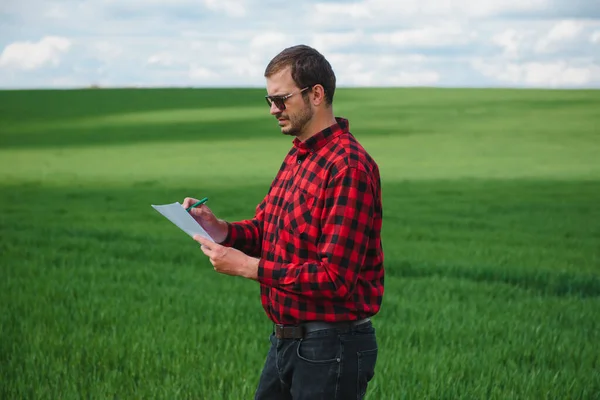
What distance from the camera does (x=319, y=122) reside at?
3486 mm

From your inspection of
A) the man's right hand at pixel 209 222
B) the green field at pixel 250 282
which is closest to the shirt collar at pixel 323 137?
the man's right hand at pixel 209 222

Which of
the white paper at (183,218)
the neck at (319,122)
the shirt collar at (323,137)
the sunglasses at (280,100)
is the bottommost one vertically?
the white paper at (183,218)

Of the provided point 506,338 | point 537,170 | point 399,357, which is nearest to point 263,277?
point 399,357

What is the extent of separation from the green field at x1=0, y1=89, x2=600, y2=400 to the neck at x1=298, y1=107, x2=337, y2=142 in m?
2.66

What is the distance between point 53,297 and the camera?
8.92 meters

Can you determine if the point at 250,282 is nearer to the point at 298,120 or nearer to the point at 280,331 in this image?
the point at 280,331

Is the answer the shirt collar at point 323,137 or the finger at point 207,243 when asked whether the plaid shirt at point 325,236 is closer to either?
the shirt collar at point 323,137

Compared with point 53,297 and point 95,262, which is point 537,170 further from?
point 53,297

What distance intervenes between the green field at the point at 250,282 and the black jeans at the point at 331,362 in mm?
2271

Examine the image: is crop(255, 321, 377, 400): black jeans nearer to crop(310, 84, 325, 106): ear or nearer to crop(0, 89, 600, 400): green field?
crop(310, 84, 325, 106): ear

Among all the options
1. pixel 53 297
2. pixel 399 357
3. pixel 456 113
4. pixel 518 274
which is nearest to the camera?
pixel 399 357

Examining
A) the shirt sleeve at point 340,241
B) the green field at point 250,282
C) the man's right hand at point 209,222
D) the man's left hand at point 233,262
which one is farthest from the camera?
the green field at point 250,282

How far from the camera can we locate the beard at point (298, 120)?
11.4 feet

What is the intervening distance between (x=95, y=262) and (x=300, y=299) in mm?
8062
